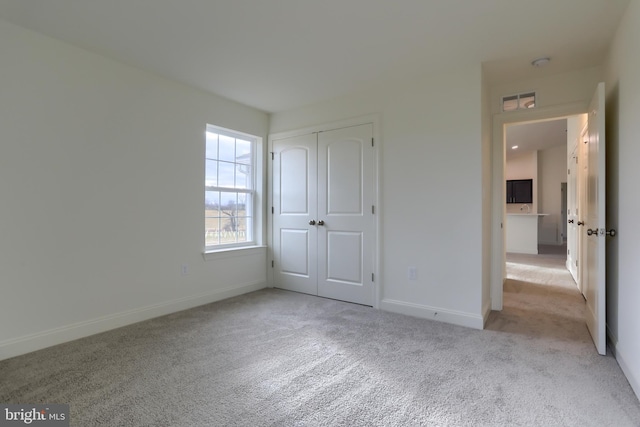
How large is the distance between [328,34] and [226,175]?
7.13ft

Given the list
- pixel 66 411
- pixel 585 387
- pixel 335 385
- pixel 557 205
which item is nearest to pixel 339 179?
pixel 335 385

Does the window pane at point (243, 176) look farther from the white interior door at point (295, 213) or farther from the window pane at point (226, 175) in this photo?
the white interior door at point (295, 213)

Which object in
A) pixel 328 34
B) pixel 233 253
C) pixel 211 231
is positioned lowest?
pixel 233 253

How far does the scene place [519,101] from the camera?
3.34 metres

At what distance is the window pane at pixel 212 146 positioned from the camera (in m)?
3.77

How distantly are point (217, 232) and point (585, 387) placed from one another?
3543mm

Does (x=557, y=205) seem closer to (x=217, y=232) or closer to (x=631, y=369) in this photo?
(x=631, y=369)

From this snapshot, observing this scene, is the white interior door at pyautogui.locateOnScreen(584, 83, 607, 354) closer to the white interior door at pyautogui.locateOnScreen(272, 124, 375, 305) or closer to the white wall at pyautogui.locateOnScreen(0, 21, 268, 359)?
the white interior door at pyautogui.locateOnScreen(272, 124, 375, 305)

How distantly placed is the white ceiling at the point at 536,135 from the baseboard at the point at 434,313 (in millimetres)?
4748

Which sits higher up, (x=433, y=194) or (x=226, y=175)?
(x=226, y=175)

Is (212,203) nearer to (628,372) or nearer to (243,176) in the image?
(243,176)
